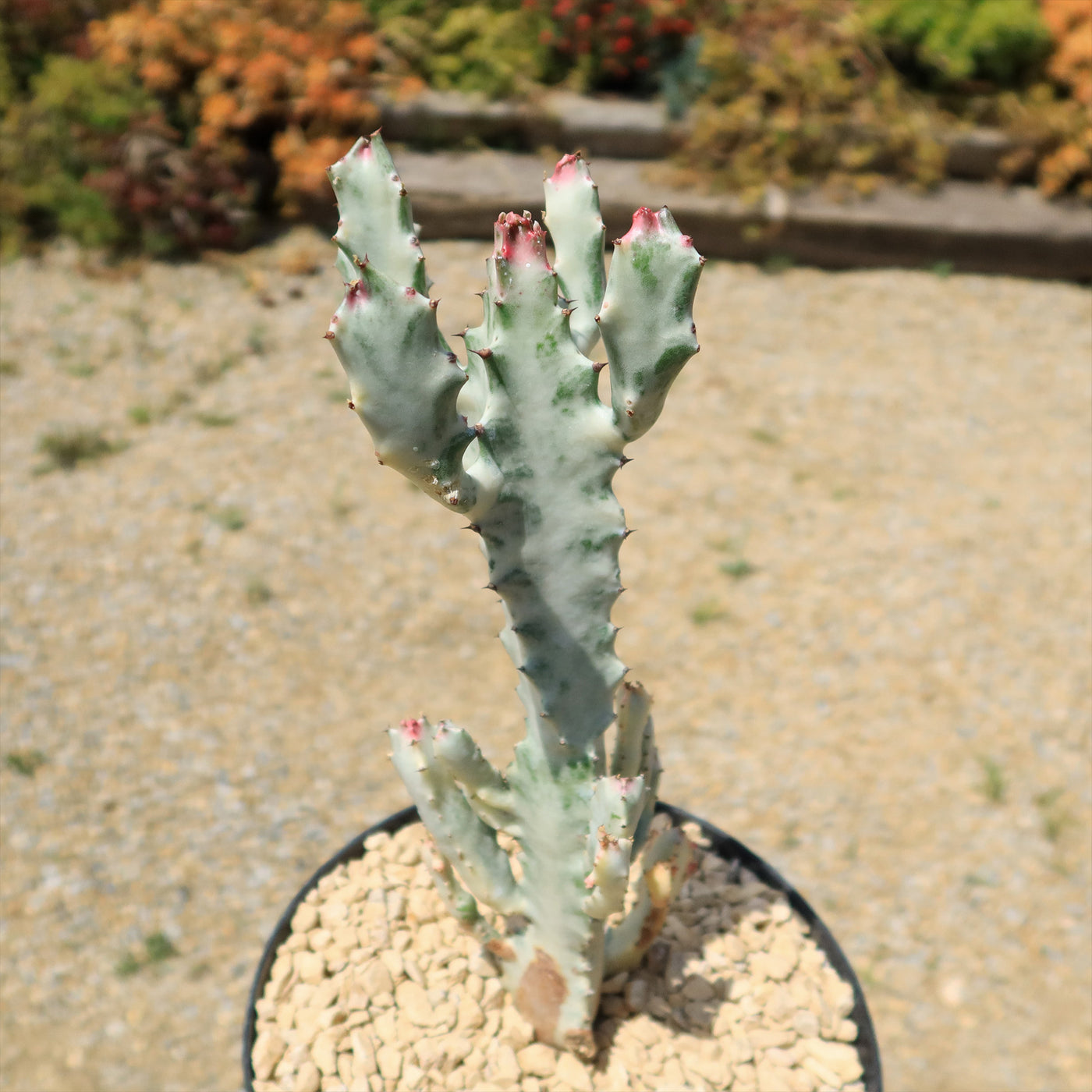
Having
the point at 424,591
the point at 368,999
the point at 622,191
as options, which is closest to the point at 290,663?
the point at 424,591

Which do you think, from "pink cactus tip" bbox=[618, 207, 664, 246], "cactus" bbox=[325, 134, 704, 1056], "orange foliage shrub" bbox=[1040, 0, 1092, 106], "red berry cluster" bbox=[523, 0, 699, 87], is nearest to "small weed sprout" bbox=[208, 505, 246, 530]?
"cactus" bbox=[325, 134, 704, 1056]

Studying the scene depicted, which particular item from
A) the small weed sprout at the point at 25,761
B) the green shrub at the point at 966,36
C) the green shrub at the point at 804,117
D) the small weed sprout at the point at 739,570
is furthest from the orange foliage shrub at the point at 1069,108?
the small weed sprout at the point at 25,761

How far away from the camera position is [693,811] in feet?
11.1

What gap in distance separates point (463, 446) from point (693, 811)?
2.31 metres

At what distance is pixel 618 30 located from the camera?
6.08m

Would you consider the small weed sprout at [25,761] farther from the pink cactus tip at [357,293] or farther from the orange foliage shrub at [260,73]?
the orange foliage shrub at [260,73]

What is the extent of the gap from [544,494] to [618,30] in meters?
5.42

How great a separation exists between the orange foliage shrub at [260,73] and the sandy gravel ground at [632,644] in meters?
0.93

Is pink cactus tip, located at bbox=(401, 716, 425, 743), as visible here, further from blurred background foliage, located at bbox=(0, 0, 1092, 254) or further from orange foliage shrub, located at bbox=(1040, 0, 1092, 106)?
orange foliage shrub, located at bbox=(1040, 0, 1092, 106)

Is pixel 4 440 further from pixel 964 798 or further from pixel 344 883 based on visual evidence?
pixel 964 798

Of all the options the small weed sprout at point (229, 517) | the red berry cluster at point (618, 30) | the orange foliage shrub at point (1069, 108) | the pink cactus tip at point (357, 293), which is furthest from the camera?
the red berry cluster at point (618, 30)

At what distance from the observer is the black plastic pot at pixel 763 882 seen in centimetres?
207

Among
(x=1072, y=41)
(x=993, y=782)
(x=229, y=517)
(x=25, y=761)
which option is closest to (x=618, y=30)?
(x=1072, y=41)

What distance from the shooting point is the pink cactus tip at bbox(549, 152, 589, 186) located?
5.19 ft
